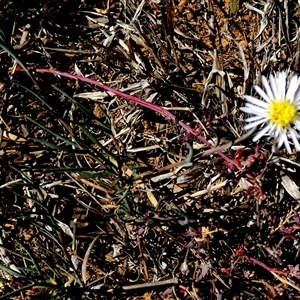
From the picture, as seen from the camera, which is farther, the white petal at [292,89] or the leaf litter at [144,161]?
the leaf litter at [144,161]

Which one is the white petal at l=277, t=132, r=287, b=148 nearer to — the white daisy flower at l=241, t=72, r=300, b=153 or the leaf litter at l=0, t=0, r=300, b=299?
the white daisy flower at l=241, t=72, r=300, b=153

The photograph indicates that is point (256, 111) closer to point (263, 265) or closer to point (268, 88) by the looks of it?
point (268, 88)

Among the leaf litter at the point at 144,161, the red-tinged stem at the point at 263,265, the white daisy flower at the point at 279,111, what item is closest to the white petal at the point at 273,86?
the white daisy flower at the point at 279,111

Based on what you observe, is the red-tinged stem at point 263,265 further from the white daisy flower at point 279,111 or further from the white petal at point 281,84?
the white petal at point 281,84

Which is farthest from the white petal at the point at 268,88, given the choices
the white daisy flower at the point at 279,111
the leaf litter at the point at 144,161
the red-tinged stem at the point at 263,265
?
the red-tinged stem at the point at 263,265

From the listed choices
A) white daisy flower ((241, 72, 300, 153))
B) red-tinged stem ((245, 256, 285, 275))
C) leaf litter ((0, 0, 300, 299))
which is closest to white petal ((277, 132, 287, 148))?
white daisy flower ((241, 72, 300, 153))

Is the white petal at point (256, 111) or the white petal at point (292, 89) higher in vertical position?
the white petal at point (292, 89)

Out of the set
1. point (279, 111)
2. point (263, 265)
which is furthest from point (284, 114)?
point (263, 265)

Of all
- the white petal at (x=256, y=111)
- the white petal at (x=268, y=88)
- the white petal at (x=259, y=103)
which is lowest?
the white petal at (x=256, y=111)
